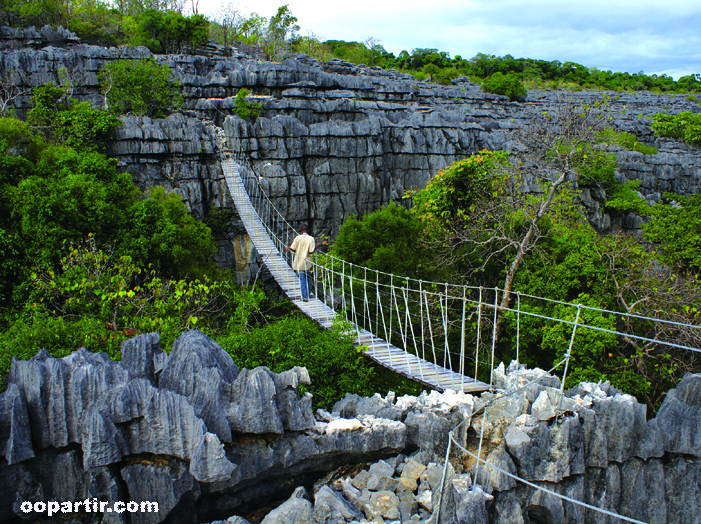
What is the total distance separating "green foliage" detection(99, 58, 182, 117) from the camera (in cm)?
1141

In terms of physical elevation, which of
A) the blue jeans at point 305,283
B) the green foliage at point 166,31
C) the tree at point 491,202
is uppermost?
the green foliage at point 166,31

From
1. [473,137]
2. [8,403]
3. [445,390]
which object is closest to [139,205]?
[8,403]

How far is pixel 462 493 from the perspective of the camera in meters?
3.27

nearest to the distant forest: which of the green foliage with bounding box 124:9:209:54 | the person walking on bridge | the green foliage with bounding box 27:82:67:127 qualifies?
the green foliage with bounding box 124:9:209:54

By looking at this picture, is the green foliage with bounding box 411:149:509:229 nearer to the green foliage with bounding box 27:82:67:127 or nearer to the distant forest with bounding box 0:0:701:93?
the green foliage with bounding box 27:82:67:127

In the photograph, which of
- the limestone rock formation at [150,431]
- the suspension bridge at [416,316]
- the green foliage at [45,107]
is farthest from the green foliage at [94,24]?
the limestone rock formation at [150,431]

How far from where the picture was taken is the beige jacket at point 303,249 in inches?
229

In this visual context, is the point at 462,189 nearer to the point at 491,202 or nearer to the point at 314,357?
the point at 491,202

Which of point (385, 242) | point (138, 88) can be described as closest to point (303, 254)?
point (385, 242)

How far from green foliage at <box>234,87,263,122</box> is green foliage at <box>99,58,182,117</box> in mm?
1451

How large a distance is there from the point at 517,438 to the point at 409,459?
85 centimetres

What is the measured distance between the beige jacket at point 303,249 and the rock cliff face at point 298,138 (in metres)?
5.31

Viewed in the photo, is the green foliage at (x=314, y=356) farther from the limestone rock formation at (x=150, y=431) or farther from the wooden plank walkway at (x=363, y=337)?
the limestone rock formation at (x=150, y=431)

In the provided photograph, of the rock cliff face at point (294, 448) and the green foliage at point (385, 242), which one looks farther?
the green foliage at point (385, 242)
